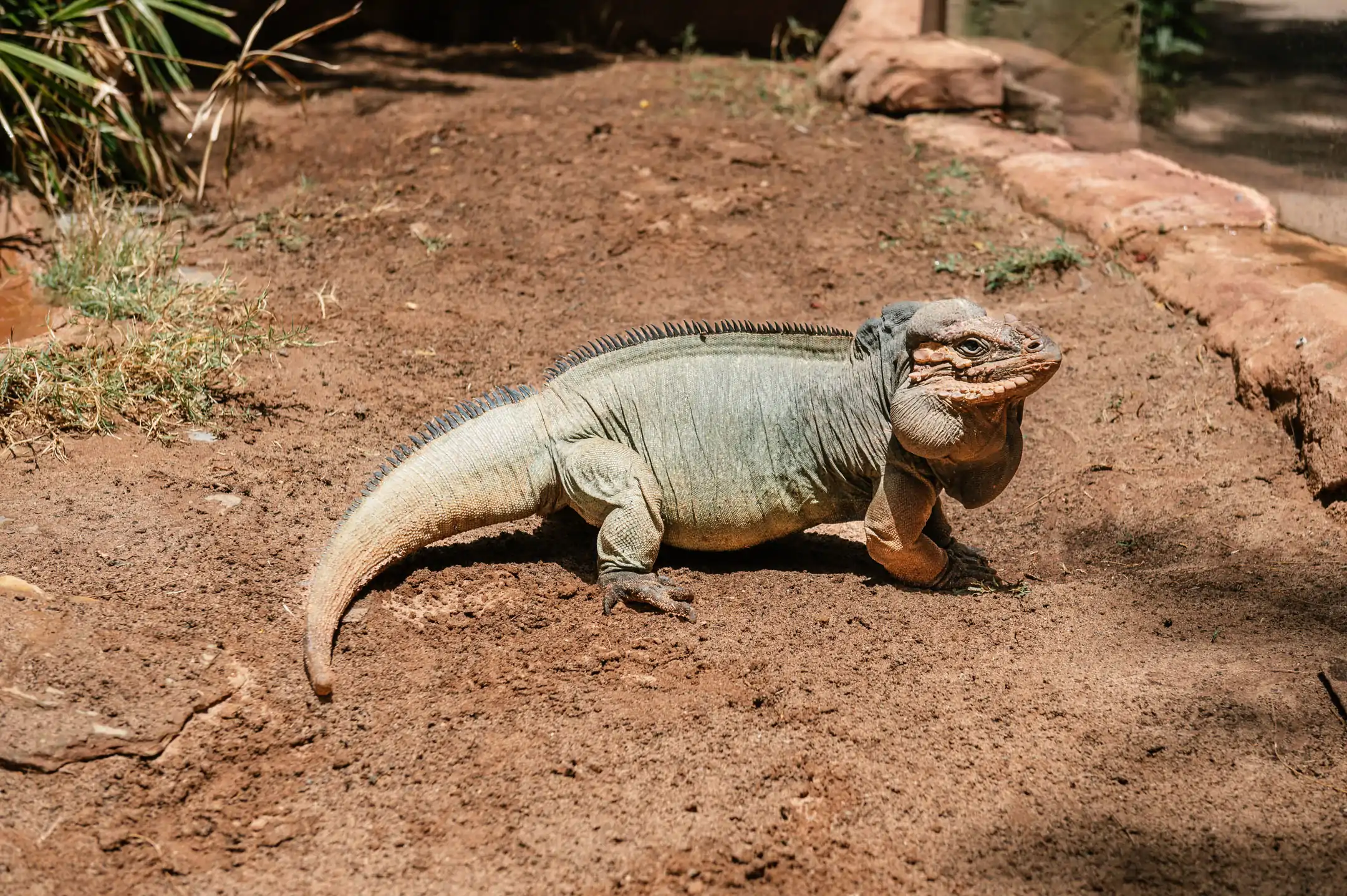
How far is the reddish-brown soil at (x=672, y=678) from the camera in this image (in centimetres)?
329

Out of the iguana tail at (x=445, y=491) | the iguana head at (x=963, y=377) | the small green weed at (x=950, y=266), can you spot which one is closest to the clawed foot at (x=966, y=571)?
the iguana head at (x=963, y=377)

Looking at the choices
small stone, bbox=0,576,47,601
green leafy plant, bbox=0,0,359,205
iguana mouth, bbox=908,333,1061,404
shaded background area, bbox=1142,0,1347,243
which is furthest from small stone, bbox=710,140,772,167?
small stone, bbox=0,576,47,601

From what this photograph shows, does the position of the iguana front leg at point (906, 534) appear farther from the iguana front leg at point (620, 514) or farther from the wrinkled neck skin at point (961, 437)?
the iguana front leg at point (620, 514)

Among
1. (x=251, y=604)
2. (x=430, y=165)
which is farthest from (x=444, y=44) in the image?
(x=251, y=604)

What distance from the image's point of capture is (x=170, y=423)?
17.6 feet

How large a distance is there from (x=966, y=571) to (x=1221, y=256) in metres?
3.39

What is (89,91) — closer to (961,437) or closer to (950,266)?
(950,266)

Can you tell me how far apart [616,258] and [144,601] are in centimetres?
435

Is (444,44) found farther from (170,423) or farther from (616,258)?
(170,423)

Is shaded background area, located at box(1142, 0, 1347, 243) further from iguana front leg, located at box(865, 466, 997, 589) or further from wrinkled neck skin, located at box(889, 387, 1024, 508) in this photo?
iguana front leg, located at box(865, 466, 997, 589)

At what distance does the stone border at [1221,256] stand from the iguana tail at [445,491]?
346 cm

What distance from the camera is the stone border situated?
5.50 metres

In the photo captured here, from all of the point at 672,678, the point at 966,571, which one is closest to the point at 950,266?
the point at 966,571

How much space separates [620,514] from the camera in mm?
4488
